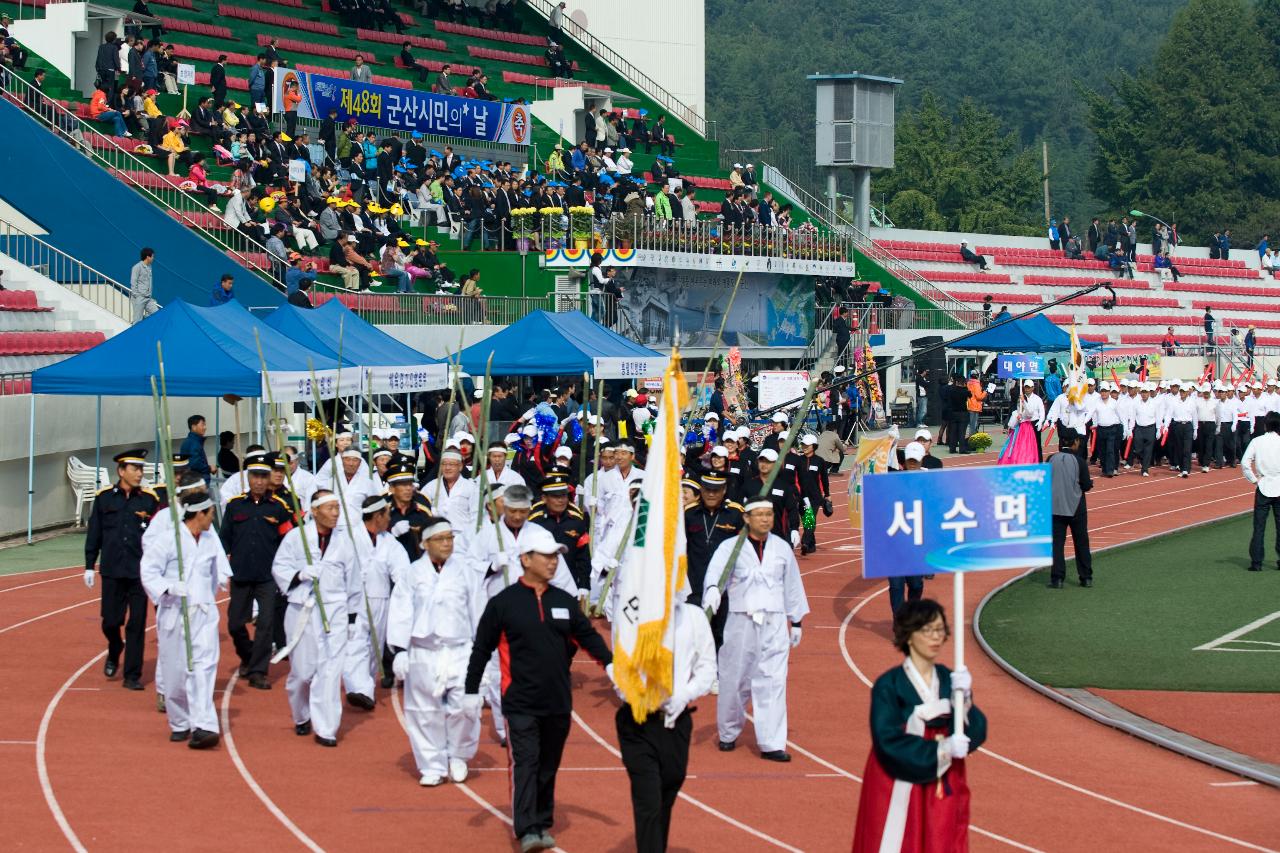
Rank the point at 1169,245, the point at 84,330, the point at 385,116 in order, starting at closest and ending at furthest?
the point at 84,330
the point at 385,116
the point at 1169,245

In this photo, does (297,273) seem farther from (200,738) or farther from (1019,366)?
(200,738)

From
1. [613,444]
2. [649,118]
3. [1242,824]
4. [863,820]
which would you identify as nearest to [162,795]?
[863,820]

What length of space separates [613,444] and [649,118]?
32115mm

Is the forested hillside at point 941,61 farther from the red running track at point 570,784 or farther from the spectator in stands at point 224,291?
the red running track at point 570,784

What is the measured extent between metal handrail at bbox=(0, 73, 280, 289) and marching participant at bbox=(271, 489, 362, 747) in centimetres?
1807

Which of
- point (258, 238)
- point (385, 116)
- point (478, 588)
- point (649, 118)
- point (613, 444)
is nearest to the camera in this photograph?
point (478, 588)

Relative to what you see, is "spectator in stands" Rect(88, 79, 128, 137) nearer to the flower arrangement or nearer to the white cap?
the flower arrangement

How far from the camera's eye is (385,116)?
3900 centimetres

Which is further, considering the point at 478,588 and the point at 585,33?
Result: the point at 585,33

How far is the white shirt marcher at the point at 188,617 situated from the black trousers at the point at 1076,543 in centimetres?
983

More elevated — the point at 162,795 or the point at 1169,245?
the point at 1169,245

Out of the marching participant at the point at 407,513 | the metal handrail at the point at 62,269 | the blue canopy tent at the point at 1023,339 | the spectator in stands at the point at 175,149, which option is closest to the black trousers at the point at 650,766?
the marching participant at the point at 407,513

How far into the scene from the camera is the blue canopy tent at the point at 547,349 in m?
26.1

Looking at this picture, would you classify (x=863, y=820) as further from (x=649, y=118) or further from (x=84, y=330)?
(x=649, y=118)
